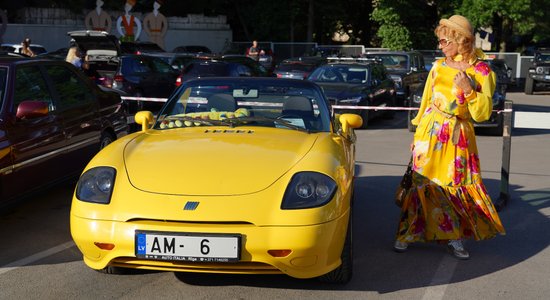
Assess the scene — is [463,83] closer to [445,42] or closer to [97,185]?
[445,42]

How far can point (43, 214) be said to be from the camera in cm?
680

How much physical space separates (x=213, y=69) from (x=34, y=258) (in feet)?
39.6

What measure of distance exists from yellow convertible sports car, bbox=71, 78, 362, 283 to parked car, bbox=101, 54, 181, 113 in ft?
40.9

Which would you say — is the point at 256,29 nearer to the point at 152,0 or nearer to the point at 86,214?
the point at 152,0

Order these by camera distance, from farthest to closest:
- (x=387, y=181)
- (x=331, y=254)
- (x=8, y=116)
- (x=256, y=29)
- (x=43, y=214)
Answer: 1. (x=256, y=29)
2. (x=387, y=181)
3. (x=43, y=214)
4. (x=8, y=116)
5. (x=331, y=254)

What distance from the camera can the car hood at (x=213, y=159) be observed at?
438 centimetres

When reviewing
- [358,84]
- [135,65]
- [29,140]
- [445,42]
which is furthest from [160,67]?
[445,42]

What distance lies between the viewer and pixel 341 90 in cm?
1461

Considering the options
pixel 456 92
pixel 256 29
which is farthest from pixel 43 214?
pixel 256 29

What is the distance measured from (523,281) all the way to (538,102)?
20363mm

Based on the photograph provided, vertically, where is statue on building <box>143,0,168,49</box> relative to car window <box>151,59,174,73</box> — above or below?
above

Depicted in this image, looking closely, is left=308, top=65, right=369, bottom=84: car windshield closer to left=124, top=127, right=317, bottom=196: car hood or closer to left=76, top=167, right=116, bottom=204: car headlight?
left=124, top=127, right=317, bottom=196: car hood

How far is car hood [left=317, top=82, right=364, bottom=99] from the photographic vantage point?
14.4 metres

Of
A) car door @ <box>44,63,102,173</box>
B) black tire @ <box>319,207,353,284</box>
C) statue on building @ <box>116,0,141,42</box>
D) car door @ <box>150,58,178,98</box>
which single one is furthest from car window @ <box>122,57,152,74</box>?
statue on building @ <box>116,0,141,42</box>
